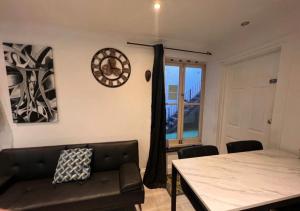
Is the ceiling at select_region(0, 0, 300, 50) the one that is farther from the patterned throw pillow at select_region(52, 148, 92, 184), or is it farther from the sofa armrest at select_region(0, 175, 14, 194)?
the sofa armrest at select_region(0, 175, 14, 194)

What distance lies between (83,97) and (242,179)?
2.14m

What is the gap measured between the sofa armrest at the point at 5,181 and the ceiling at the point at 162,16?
1926 mm

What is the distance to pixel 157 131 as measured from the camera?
2.19m

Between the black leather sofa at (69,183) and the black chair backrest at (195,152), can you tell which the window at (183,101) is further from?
the black chair backrest at (195,152)

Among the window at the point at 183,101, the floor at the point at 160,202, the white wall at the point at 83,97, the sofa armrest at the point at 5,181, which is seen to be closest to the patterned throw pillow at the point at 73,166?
the white wall at the point at 83,97

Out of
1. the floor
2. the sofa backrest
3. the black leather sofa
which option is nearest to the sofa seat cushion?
the black leather sofa

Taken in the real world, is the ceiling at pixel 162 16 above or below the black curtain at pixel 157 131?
above

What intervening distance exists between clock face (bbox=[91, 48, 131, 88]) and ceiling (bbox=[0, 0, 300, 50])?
34 cm

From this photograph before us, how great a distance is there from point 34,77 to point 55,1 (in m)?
1.05

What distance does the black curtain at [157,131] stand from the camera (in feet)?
7.14

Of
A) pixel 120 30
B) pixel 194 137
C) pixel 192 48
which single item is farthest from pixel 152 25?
pixel 194 137

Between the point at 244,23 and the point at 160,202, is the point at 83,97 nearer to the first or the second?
the point at 160,202

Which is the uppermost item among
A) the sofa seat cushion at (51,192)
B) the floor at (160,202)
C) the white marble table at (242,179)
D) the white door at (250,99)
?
the white door at (250,99)

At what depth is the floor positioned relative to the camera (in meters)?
1.73
